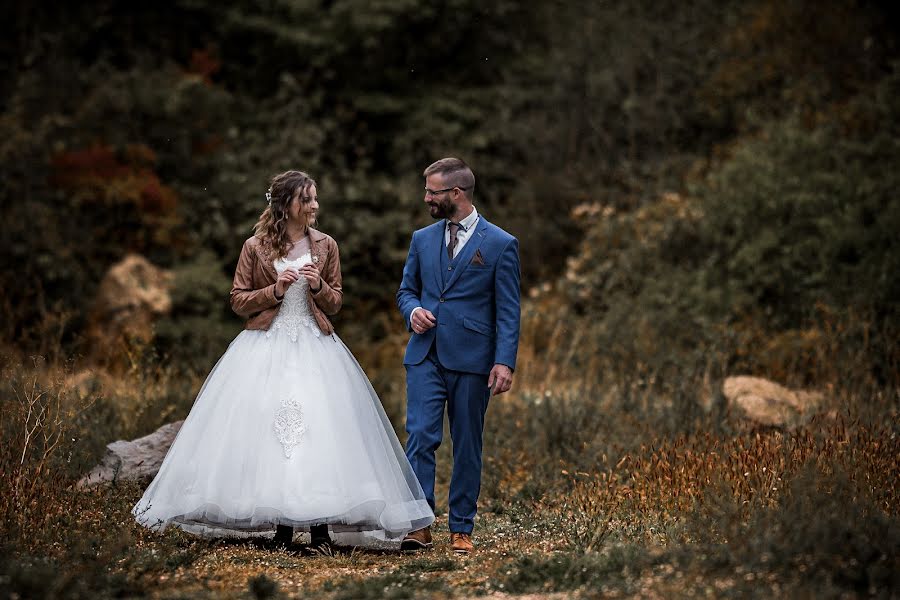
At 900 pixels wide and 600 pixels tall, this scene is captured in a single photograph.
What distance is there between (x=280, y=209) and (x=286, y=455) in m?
1.41

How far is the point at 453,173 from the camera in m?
5.87

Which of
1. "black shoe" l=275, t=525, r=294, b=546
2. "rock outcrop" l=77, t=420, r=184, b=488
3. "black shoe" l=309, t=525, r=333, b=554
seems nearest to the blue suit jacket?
"black shoe" l=309, t=525, r=333, b=554

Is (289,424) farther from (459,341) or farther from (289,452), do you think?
(459,341)

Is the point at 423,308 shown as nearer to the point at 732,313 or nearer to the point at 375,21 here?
the point at 732,313

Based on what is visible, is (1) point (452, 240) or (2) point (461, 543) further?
(1) point (452, 240)

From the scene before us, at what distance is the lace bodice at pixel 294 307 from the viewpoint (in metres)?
5.93

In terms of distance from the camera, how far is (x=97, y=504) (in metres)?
6.26

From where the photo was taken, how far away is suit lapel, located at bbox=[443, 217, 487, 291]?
5.89 m

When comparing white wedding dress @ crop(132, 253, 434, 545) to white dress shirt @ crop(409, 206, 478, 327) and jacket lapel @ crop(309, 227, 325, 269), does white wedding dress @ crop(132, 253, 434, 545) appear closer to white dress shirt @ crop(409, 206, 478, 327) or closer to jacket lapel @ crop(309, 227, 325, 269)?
jacket lapel @ crop(309, 227, 325, 269)

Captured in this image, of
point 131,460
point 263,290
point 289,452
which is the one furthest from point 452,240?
point 131,460

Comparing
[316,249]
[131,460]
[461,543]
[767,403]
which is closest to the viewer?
[461,543]

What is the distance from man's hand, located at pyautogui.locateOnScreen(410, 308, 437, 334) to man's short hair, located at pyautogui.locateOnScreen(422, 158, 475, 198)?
721 mm

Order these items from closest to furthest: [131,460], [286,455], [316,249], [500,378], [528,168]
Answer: [286,455] < [500,378] < [316,249] < [131,460] < [528,168]

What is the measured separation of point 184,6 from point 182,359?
748cm
